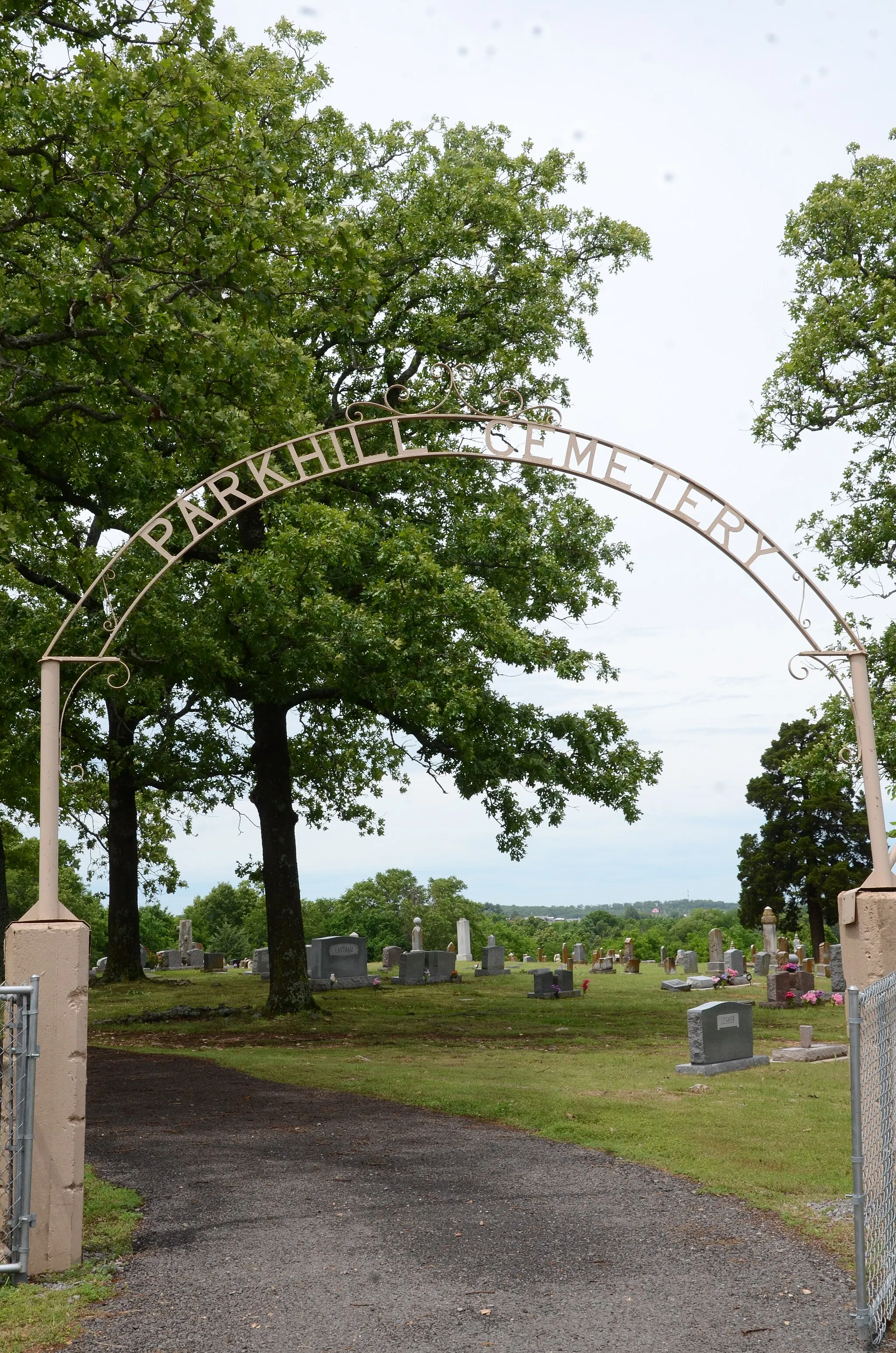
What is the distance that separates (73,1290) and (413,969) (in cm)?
2053

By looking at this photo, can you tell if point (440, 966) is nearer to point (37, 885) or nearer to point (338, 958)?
point (338, 958)

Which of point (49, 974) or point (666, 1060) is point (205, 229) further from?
point (666, 1060)

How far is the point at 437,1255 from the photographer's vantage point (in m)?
5.98

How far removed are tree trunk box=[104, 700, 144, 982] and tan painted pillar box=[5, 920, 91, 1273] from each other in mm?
19087

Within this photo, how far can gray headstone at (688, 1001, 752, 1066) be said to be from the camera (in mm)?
12500

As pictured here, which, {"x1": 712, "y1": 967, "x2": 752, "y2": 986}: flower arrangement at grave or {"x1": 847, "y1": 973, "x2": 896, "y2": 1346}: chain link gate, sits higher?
{"x1": 847, "y1": 973, "x2": 896, "y2": 1346}: chain link gate

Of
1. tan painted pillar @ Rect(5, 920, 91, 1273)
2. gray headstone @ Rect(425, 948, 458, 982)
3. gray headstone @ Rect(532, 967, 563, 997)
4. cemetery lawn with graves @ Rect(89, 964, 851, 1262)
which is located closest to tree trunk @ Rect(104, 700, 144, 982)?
cemetery lawn with graves @ Rect(89, 964, 851, 1262)

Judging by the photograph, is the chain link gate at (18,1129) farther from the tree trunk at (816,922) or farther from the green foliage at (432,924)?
the tree trunk at (816,922)

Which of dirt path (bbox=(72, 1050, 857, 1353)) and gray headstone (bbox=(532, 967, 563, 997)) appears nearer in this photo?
dirt path (bbox=(72, 1050, 857, 1353))

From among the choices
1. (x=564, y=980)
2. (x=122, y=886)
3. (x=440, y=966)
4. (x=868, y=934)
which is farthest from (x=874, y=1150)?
(x=122, y=886)

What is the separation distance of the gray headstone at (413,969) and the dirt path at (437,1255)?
16269 mm

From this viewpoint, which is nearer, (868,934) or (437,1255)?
(437,1255)

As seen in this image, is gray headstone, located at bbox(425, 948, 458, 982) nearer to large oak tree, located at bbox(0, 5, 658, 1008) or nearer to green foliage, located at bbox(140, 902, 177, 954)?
large oak tree, located at bbox(0, 5, 658, 1008)

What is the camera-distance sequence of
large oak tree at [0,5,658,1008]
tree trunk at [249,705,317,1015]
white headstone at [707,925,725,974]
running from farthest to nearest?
1. white headstone at [707,925,725,974]
2. tree trunk at [249,705,317,1015]
3. large oak tree at [0,5,658,1008]
